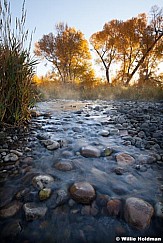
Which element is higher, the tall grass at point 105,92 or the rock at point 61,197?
the tall grass at point 105,92

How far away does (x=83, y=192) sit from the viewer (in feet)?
3.76

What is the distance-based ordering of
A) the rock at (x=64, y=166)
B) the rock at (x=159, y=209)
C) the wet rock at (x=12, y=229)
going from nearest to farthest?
the wet rock at (x=12, y=229) < the rock at (x=159, y=209) < the rock at (x=64, y=166)

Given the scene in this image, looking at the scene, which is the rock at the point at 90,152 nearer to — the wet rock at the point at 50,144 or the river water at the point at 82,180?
the river water at the point at 82,180

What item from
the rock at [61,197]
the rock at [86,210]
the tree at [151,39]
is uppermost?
the tree at [151,39]

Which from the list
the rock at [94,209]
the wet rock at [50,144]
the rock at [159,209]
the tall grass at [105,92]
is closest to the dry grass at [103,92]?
the tall grass at [105,92]

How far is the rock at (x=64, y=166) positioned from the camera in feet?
4.90

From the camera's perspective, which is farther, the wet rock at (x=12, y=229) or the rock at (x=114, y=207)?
the rock at (x=114, y=207)

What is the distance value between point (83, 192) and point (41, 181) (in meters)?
0.35

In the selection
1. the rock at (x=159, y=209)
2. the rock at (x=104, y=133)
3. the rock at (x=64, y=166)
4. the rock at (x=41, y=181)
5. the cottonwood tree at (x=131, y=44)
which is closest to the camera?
the rock at (x=159, y=209)

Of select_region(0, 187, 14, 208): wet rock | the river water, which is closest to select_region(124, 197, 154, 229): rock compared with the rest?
the river water

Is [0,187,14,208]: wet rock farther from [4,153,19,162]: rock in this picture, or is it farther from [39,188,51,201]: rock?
[4,153,19,162]: rock

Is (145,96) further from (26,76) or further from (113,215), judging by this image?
(113,215)

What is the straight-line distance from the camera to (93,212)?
3.36 ft

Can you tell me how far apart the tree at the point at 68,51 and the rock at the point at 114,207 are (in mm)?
21330
